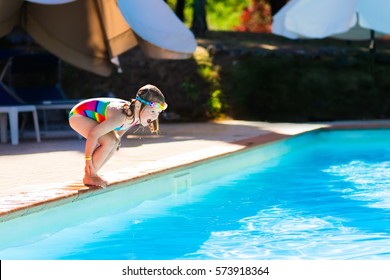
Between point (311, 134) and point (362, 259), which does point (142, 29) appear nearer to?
point (311, 134)

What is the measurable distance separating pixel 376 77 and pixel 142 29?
17.7 ft

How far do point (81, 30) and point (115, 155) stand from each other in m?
3.95

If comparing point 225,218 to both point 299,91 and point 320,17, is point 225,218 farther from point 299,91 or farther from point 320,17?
point 299,91

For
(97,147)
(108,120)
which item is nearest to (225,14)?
(97,147)

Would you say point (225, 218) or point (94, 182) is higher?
point (94, 182)

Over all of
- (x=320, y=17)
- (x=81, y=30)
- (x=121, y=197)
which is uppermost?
(x=320, y=17)

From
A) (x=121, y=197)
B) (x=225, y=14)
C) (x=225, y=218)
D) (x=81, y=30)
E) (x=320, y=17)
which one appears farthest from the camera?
(x=225, y=14)

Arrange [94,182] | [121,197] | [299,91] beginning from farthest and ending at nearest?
[299,91] → [121,197] → [94,182]

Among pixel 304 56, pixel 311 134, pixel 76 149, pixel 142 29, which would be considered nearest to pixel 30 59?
pixel 142 29

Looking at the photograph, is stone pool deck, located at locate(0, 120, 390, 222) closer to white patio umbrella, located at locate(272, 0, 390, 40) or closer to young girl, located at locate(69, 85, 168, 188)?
young girl, located at locate(69, 85, 168, 188)

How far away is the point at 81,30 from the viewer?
12086mm

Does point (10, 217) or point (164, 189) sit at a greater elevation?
point (10, 217)

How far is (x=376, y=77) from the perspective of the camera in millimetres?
14523

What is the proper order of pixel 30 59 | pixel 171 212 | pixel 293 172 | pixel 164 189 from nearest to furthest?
pixel 171 212 → pixel 164 189 → pixel 293 172 → pixel 30 59
